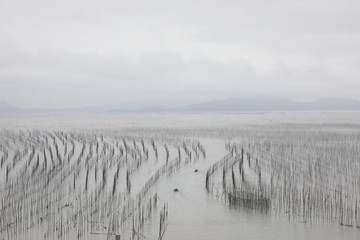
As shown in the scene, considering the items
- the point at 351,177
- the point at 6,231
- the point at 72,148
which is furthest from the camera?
the point at 72,148

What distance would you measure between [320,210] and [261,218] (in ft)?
4.88

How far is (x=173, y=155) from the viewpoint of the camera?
18.1m

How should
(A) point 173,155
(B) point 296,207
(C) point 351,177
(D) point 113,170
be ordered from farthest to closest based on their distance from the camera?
(A) point 173,155
(D) point 113,170
(C) point 351,177
(B) point 296,207

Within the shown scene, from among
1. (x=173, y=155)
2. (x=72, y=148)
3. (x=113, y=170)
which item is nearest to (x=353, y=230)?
(x=113, y=170)

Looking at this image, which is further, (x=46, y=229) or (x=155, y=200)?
(x=155, y=200)

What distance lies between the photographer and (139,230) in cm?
772

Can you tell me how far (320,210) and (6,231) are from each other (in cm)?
688

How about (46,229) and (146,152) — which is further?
(146,152)

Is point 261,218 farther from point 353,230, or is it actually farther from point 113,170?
point 113,170

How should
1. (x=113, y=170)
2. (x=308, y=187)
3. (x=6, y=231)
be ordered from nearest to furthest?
(x=6, y=231) → (x=308, y=187) → (x=113, y=170)

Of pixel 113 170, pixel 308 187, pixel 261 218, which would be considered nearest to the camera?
pixel 261 218

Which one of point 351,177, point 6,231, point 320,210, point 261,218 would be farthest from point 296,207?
point 6,231

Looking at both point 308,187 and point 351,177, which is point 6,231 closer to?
point 308,187

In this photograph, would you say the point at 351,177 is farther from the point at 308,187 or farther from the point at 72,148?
the point at 72,148
